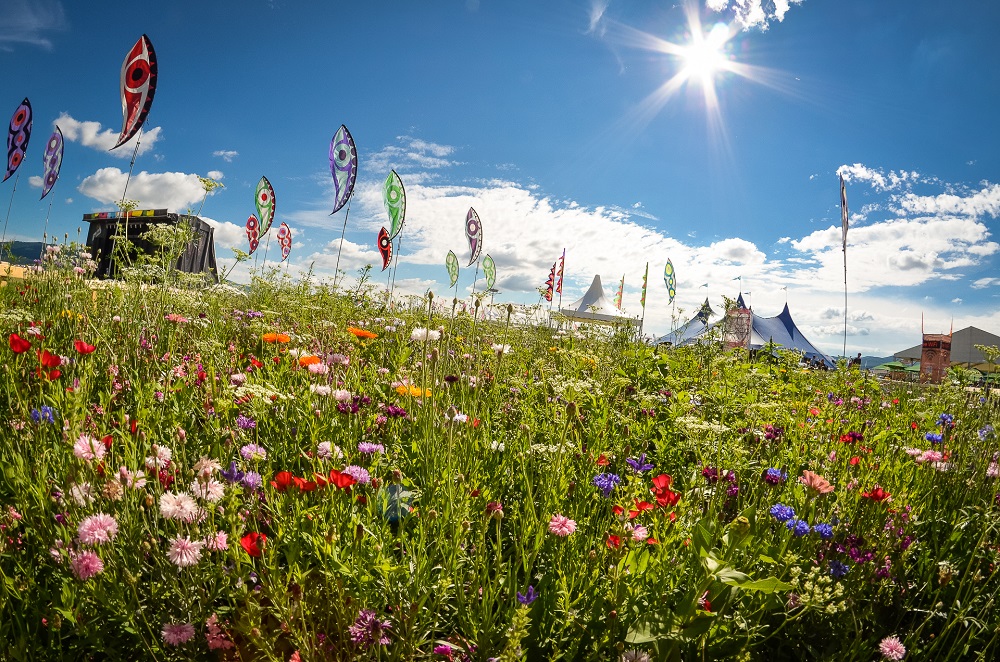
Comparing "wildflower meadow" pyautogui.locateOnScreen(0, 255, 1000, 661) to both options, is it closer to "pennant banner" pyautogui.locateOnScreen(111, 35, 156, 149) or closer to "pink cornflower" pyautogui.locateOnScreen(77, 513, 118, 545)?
"pink cornflower" pyautogui.locateOnScreen(77, 513, 118, 545)

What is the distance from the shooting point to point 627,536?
94 cm

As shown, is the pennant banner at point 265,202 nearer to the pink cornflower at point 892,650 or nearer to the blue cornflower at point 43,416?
the blue cornflower at point 43,416

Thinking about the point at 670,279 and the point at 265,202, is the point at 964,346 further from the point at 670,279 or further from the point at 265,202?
the point at 265,202

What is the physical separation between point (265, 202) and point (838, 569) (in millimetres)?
17321

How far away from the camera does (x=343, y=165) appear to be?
11898 millimetres

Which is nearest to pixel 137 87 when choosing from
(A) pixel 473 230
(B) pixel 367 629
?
(B) pixel 367 629

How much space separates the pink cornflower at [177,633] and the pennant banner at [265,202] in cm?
1643

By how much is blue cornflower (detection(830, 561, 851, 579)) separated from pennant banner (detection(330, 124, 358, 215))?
12.0 m

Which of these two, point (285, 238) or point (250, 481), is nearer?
point (250, 481)

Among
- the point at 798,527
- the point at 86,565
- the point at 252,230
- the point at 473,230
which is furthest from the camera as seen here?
the point at 252,230

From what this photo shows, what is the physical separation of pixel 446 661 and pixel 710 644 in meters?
0.60

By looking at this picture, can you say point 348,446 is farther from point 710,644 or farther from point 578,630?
point 710,644

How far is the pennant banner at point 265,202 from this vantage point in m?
15.4

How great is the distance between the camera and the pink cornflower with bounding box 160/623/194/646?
3.03 feet
